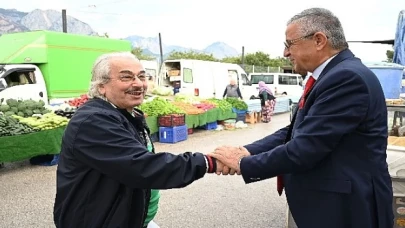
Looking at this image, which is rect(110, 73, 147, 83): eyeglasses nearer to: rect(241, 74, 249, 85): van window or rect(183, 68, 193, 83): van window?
rect(183, 68, 193, 83): van window

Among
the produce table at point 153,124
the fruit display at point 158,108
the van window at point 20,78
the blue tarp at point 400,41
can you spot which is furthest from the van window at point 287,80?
the blue tarp at point 400,41

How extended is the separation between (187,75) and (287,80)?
933cm

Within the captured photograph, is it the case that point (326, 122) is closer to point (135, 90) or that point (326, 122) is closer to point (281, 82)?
point (135, 90)

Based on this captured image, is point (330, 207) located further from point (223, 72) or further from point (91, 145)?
point (223, 72)

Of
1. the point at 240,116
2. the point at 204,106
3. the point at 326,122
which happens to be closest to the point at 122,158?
the point at 326,122

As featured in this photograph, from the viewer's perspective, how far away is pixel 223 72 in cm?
1894

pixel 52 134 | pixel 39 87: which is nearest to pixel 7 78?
pixel 39 87

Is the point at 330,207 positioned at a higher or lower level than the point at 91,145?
lower

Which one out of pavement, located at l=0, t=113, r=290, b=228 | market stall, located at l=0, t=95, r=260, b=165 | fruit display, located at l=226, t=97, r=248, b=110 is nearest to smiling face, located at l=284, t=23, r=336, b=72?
market stall, located at l=0, t=95, r=260, b=165

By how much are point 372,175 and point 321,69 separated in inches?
22.4

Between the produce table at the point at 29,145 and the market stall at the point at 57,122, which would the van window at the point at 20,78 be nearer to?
the market stall at the point at 57,122

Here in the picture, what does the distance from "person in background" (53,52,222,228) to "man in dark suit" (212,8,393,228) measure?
1.31 ft

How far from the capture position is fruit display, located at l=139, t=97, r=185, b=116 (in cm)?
1110

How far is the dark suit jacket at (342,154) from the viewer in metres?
1.87
